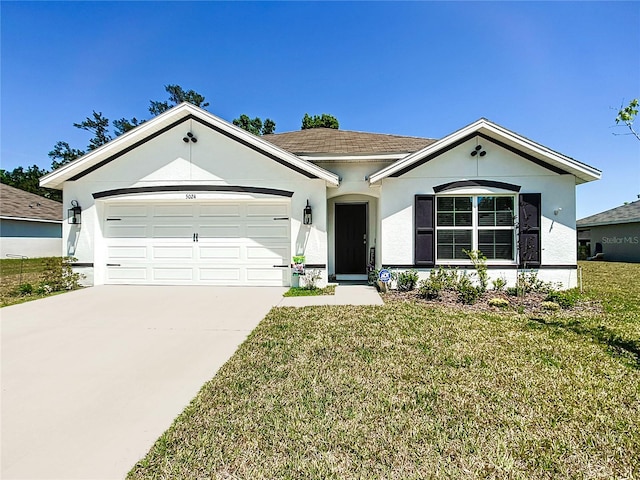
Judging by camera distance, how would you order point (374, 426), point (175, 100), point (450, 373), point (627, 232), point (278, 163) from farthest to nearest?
point (175, 100)
point (627, 232)
point (278, 163)
point (450, 373)
point (374, 426)

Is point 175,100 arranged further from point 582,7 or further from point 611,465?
point 611,465

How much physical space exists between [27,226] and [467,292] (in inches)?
965

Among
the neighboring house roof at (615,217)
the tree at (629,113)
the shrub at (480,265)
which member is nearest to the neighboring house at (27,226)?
the shrub at (480,265)

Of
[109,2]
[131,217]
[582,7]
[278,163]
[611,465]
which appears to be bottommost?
[611,465]

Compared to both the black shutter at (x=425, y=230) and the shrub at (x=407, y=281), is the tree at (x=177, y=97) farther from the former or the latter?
the shrub at (x=407, y=281)

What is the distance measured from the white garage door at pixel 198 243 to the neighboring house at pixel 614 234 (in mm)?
23231

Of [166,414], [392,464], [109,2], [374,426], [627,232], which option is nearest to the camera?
[392,464]

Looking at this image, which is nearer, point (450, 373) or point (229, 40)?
point (450, 373)

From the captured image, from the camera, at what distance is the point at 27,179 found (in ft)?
125

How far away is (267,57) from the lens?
518 inches

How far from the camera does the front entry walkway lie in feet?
22.1

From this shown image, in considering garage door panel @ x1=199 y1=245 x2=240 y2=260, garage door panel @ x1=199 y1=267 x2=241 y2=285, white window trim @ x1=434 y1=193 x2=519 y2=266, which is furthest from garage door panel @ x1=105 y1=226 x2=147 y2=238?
white window trim @ x1=434 y1=193 x2=519 y2=266

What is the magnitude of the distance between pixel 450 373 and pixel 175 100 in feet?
127

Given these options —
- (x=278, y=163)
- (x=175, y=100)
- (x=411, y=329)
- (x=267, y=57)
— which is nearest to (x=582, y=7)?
(x=278, y=163)
